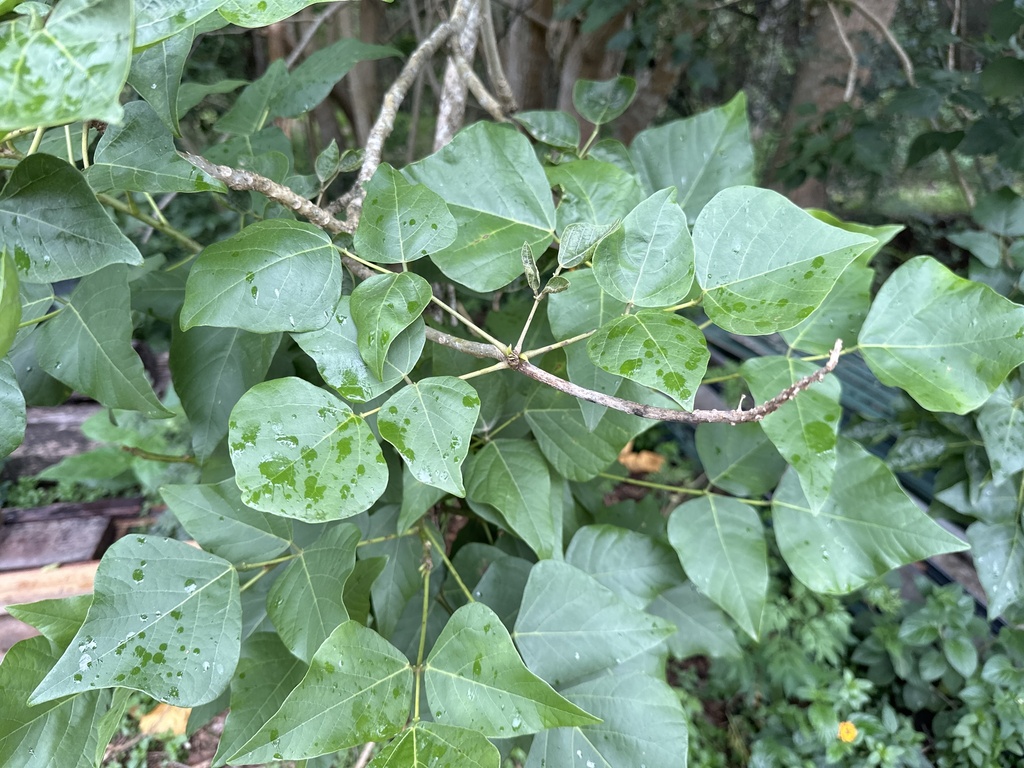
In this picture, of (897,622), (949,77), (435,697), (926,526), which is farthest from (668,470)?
(435,697)

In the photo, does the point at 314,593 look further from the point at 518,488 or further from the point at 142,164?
the point at 142,164

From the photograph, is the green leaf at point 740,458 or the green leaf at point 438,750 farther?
the green leaf at point 740,458

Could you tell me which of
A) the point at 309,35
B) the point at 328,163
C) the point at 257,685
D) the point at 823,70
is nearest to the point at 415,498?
the point at 257,685

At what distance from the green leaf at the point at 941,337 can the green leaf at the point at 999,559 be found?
1.15 ft

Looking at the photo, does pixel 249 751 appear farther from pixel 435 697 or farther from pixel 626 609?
pixel 626 609

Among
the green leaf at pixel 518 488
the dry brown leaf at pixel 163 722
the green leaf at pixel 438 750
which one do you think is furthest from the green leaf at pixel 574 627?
the dry brown leaf at pixel 163 722

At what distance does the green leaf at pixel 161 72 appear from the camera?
0.40 m

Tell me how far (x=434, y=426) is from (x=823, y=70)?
2.65m

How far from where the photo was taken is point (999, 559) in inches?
28.3

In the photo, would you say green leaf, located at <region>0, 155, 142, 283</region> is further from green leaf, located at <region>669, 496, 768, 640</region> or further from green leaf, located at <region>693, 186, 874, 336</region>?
green leaf, located at <region>669, 496, 768, 640</region>

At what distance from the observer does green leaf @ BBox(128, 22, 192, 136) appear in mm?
399

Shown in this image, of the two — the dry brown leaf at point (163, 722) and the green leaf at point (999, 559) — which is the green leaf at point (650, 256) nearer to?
the green leaf at point (999, 559)

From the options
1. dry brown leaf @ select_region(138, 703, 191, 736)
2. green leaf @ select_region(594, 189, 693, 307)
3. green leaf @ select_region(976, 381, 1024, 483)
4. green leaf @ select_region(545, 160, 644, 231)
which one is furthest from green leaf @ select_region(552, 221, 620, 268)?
dry brown leaf @ select_region(138, 703, 191, 736)

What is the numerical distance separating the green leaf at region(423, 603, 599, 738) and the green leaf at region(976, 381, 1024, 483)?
565mm
